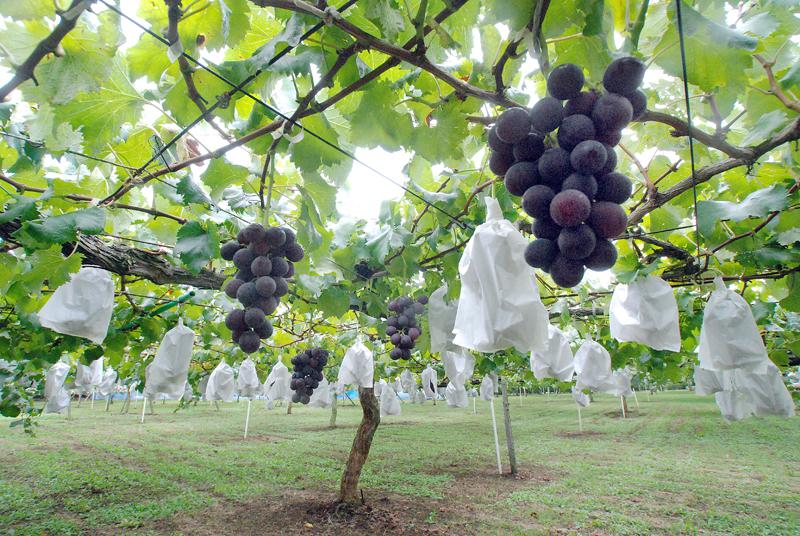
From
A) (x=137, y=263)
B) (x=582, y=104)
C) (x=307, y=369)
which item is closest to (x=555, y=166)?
(x=582, y=104)

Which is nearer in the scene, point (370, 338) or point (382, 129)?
point (382, 129)

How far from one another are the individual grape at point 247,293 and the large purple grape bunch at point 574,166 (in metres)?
1.14

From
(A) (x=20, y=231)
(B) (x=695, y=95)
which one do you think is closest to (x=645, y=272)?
(B) (x=695, y=95)

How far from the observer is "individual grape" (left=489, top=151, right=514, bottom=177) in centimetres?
113

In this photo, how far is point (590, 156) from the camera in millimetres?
931

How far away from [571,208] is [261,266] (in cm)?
122

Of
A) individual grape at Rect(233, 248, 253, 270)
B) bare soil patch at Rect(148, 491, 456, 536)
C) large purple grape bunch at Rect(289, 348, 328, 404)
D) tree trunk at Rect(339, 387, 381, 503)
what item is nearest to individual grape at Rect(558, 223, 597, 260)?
individual grape at Rect(233, 248, 253, 270)

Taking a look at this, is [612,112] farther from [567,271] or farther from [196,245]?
[196,245]

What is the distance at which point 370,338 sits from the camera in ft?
22.9

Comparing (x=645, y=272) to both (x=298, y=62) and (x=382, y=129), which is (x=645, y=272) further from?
(x=298, y=62)

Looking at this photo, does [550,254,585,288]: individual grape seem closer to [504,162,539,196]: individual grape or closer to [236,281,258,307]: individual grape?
[504,162,539,196]: individual grape

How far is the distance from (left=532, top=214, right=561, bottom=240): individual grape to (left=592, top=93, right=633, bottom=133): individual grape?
8.8 inches

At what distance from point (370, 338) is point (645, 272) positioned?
490 centimetres

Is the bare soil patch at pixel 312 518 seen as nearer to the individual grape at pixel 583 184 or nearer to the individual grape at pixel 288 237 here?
the individual grape at pixel 288 237
